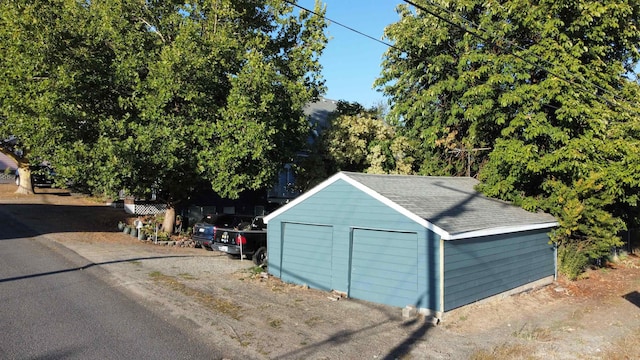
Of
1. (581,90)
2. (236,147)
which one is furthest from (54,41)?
(581,90)

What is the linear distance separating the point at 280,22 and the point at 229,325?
52.8ft

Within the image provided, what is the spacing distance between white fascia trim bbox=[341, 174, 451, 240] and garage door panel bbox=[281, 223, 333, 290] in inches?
56.4

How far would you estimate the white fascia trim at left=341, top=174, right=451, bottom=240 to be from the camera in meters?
10.0

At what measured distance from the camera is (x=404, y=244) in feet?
35.0

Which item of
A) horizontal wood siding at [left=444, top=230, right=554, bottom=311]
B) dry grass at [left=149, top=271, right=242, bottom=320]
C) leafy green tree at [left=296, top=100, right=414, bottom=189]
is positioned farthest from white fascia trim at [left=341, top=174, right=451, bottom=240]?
leafy green tree at [left=296, top=100, right=414, bottom=189]

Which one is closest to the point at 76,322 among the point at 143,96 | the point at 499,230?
the point at 499,230

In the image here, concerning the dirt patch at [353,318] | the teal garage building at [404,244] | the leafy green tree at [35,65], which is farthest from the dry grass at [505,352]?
the leafy green tree at [35,65]

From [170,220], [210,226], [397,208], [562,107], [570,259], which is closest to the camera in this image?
[397,208]

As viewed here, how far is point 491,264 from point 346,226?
12.5ft

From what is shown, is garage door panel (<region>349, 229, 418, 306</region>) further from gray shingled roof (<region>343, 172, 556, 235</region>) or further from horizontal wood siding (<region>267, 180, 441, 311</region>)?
gray shingled roof (<region>343, 172, 556, 235</region>)

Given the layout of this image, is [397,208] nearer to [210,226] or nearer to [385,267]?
[385,267]

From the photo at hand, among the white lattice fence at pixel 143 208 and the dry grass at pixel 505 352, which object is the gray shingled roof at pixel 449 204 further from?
the white lattice fence at pixel 143 208

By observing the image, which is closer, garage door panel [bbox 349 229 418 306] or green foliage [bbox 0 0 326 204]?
garage door panel [bbox 349 229 418 306]

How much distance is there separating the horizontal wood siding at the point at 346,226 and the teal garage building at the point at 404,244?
2 centimetres
